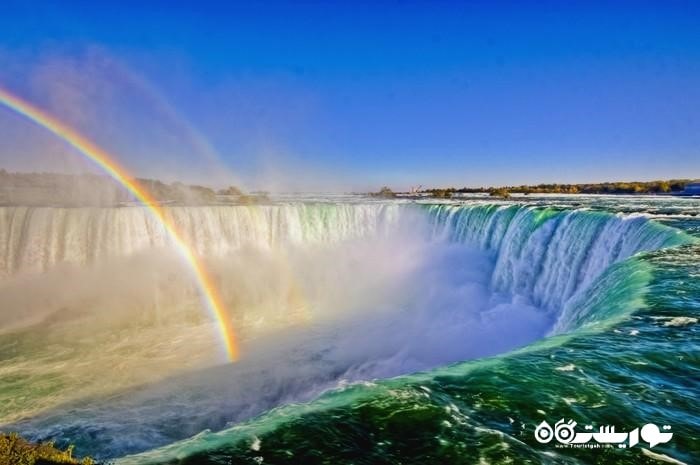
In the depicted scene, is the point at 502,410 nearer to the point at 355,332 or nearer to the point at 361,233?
the point at 355,332

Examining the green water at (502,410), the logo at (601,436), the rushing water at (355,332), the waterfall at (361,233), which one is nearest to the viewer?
the green water at (502,410)

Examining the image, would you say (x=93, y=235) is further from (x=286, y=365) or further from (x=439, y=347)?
(x=439, y=347)

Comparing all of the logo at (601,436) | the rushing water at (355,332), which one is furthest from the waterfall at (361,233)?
the logo at (601,436)

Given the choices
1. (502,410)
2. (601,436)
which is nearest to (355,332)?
(502,410)

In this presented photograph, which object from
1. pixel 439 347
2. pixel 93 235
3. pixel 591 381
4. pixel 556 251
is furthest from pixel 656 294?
pixel 93 235

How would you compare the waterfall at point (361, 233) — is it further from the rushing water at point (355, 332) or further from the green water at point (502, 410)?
the green water at point (502, 410)
